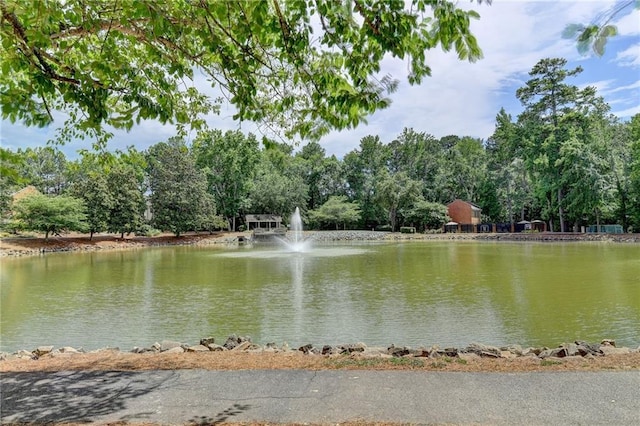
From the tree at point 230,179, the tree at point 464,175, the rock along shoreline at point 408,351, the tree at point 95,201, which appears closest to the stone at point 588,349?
the rock along shoreline at point 408,351

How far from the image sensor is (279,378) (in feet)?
15.9

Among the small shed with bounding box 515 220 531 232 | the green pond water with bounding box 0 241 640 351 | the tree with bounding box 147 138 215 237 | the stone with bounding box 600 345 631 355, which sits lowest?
the green pond water with bounding box 0 241 640 351

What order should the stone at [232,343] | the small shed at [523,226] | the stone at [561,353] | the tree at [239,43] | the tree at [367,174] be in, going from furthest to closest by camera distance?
the tree at [367,174] → the small shed at [523,226] → the stone at [232,343] → the stone at [561,353] → the tree at [239,43]

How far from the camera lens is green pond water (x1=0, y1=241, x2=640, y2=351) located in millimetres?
8878

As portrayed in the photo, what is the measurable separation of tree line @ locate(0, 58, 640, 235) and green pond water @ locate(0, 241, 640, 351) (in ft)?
55.4

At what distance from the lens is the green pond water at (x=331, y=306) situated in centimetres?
888

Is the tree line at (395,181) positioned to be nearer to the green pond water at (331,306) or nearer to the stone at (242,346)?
the green pond water at (331,306)

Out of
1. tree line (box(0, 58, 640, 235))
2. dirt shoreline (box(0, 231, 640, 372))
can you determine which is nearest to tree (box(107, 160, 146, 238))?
tree line (box(0, 58, 640, 235))

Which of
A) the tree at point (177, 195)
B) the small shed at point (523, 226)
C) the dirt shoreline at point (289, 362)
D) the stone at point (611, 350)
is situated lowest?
the stone at point (611, 350)

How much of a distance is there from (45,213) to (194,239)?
15.1 m

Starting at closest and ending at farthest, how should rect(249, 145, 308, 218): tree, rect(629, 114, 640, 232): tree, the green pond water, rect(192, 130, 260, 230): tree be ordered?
the green pond water
rect(629, 114, 640, 232): tree
rect(192, 130, 260, 230): tree
rect(249, 145, 308, 218): tree

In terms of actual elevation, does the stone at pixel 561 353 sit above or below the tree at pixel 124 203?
below

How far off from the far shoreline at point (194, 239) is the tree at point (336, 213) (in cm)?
342

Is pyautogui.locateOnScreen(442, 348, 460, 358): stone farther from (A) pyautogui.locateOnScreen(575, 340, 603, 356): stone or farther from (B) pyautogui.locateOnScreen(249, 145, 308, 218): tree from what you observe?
(B) pyautogui.locateOnScreen(249, 145, 308, 218): tree
